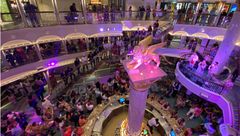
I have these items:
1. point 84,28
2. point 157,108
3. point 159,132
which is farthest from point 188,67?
point 84,28

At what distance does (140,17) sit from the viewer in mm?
15469

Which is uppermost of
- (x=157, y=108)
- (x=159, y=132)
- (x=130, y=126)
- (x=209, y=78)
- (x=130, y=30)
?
(x=130, y=30)

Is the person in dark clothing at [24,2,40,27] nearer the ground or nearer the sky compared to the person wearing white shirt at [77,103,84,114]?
nearer the sky

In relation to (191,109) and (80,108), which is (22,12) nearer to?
(80,108)

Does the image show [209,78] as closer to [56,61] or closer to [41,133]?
[41,133]

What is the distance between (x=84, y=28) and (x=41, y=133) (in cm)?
902

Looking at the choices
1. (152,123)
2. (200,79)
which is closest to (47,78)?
(152,123)

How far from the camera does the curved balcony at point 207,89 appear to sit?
346 inches

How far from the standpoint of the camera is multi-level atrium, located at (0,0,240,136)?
8.14m

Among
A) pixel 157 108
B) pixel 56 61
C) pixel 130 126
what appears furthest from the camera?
pixel 56 61

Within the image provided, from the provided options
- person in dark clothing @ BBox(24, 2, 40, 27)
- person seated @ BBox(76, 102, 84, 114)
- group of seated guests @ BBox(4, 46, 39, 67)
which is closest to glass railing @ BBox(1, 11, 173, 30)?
person in dark clothing @ BBox(24, 2, 40, 27)

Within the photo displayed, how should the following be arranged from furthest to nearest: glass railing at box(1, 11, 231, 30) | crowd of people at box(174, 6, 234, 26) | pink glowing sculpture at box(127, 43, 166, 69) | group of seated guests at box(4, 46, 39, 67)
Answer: crowd of people at box(174, 6, 234, 26), glass railing at box(1, 11, 231, 30), group of seated guests at box(4, 46, 39, 67), pink glowing sculpture at box(127, 43, 166, 69)

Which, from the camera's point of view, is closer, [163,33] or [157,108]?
[157,108]

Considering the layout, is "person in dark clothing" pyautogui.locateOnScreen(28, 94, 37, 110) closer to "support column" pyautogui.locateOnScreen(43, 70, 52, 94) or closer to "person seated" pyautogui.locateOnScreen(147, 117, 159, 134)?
"support column" pyautogui.locateOnScreen(43, 70, 52, 94)
